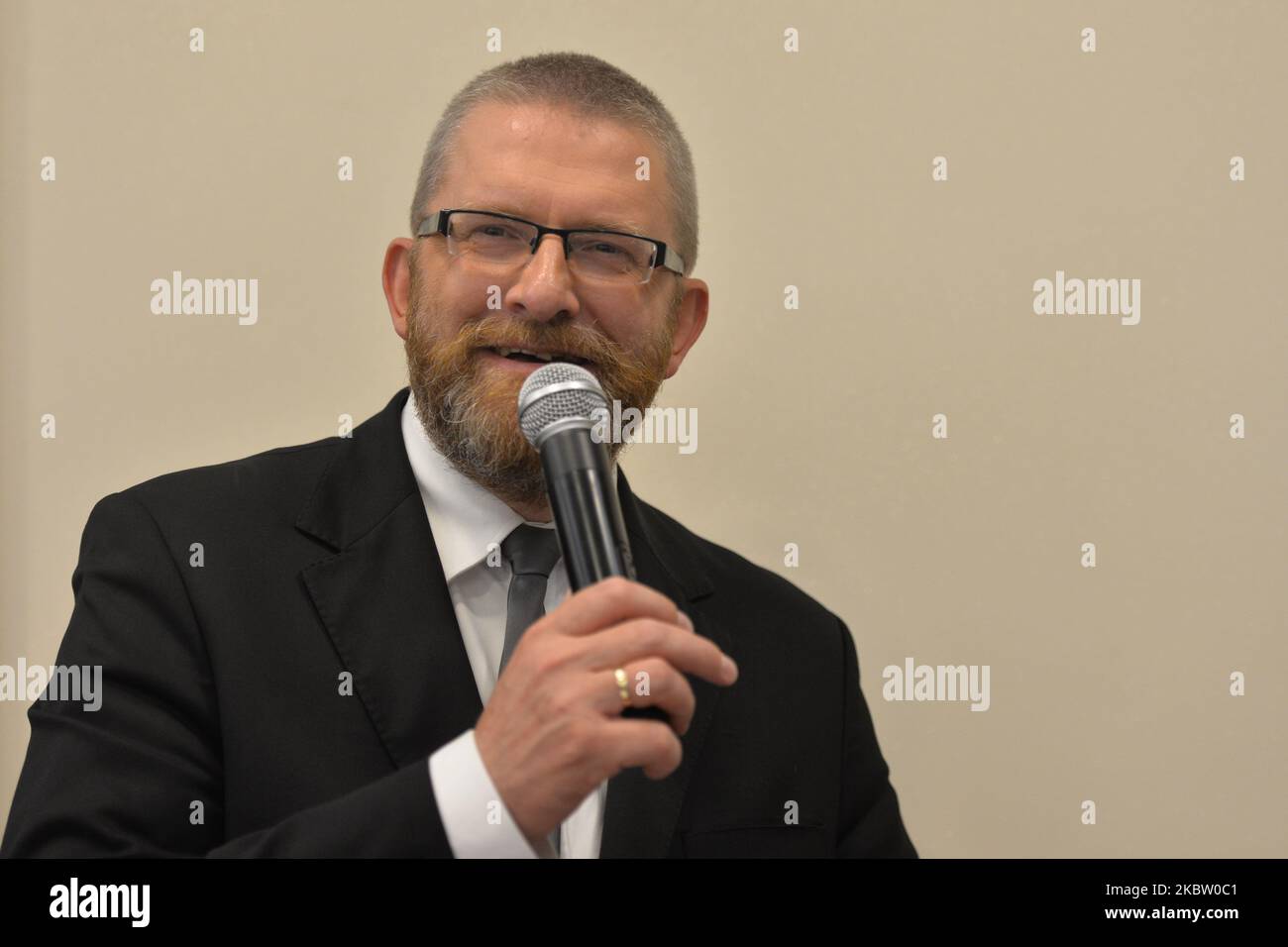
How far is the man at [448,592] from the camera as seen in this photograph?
76.1 inches

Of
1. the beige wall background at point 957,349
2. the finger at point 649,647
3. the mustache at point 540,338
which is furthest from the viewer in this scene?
the beige wall background at point 957,349

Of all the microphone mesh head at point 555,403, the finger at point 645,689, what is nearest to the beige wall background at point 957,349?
the microphone mesh head at point 555,403

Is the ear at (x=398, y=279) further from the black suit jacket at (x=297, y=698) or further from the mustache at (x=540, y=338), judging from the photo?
the mustache at (x=540, y=338)

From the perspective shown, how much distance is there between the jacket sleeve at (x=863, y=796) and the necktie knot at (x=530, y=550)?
2.33ft

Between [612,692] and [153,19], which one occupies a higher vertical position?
[153,19]

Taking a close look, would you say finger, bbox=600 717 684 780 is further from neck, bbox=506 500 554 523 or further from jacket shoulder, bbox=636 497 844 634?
jacket shoulder, bbox=636 497 844 634

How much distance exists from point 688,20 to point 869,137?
1.80 feet

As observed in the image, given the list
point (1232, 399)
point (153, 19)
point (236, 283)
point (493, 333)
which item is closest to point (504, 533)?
point (493, 333)

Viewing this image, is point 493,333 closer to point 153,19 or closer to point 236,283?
point 236,283

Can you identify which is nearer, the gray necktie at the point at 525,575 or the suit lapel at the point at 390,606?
the suit lapel at the point at 390,606

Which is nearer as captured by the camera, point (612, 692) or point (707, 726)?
point (612, 692)
